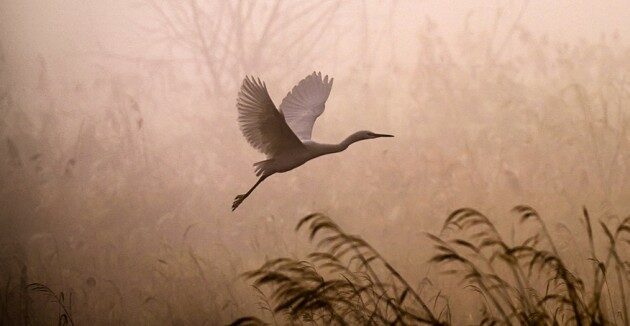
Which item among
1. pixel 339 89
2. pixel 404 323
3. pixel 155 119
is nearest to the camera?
pixel 404 323

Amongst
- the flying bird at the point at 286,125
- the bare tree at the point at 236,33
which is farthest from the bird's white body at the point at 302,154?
the bare tree at the point at 236,33

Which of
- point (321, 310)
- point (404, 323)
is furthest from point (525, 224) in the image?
point (321, 310)

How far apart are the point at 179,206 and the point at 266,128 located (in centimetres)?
51

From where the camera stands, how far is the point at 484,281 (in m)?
1.60

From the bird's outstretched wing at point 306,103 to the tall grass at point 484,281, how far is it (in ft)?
0.69

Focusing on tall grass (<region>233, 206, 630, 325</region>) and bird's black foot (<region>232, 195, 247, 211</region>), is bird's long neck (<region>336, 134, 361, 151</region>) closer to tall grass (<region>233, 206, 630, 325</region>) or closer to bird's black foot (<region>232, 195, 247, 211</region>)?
tall grass (<region>233, 206, 630, 325</region>)

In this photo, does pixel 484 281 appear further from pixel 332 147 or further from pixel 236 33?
pixel 236 33

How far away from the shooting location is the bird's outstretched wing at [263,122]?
1374 mm

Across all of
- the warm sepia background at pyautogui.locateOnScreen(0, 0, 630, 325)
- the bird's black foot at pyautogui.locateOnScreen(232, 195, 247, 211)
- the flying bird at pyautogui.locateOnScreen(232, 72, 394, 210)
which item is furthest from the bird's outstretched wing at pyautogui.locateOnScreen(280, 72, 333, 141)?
the bird's black foot at pyautogui.locateOnScreen(232, 195, 247, 211)

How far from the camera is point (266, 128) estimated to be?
1428 millimetres

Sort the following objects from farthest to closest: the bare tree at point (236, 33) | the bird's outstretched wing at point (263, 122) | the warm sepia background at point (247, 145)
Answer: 1. the bare tree at point (236, 33)
2. the warm sepia background at point (247, 145)
3. the bird's outstretched wing at point (263, 122)

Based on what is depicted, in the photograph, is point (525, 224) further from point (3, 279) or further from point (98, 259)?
point (3, 279)

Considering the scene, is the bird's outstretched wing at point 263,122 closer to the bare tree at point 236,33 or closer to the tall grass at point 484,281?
the tall grass at point 484,281

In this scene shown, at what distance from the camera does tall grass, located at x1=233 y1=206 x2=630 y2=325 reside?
1.55m
